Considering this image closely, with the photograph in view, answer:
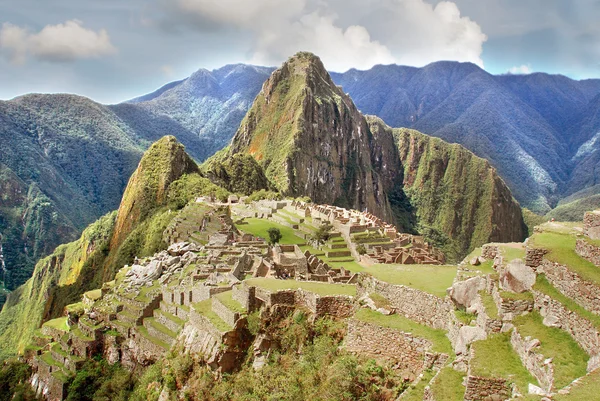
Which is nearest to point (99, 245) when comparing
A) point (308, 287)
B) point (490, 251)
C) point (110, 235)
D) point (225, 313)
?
point (110, 235)

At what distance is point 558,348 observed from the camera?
8281 millimetres

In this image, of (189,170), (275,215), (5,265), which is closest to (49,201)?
(5,265)

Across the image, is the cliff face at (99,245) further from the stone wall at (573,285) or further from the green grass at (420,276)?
the stone wall at (573,285)

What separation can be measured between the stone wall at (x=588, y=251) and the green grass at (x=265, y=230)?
39.8 m

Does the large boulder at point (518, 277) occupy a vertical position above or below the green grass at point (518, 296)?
above

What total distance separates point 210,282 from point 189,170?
282ft

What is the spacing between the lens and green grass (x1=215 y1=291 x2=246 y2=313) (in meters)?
15.2

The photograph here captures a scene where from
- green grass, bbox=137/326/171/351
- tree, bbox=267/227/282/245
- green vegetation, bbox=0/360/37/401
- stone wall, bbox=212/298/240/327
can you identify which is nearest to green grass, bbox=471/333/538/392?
stone wall, bbox=212/298/240/327

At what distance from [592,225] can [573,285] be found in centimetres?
248

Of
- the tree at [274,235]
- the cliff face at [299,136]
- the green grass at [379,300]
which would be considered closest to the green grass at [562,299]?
the green grass at [379,300]

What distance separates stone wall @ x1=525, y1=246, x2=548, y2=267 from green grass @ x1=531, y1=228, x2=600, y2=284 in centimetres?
14

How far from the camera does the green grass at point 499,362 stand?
26.8ft

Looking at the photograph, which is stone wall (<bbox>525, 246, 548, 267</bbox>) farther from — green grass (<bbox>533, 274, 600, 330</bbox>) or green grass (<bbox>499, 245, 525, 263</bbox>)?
green grass (<bbox>499, 245, 525, 263</bbox>)

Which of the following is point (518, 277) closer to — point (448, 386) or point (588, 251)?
point (588, 251)
